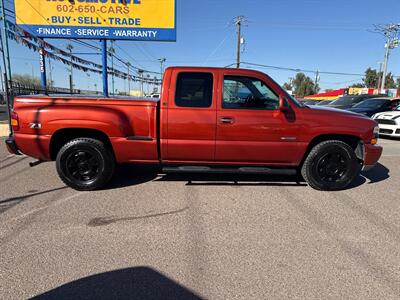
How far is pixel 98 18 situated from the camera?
479 inches

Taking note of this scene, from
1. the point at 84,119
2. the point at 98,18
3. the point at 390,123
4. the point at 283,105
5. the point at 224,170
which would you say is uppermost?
the point at 98,18

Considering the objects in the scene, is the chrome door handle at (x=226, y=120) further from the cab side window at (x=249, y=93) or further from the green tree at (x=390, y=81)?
the green tree at (x=390, y=81)

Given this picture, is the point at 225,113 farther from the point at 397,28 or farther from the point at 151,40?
the point at 397,28

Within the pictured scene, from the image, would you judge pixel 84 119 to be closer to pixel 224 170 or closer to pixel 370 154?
pixel 224 170

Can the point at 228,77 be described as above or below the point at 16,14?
below

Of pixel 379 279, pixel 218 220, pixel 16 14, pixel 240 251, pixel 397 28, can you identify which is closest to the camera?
pixel 379 279

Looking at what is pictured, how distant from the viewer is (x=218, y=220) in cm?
363

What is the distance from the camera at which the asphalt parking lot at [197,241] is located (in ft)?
7.83

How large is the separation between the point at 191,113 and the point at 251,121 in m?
0.97

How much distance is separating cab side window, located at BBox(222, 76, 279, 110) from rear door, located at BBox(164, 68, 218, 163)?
0.89 feet

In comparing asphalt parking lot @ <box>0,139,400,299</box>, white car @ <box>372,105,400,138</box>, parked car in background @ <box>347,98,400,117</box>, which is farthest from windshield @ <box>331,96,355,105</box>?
asphalt parking lot @ <box>0,139,400,299</box>

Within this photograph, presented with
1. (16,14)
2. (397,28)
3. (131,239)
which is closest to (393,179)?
(131,239)

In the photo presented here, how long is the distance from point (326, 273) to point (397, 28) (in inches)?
1911

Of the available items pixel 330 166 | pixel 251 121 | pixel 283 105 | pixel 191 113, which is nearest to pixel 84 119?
pixel 191 113
